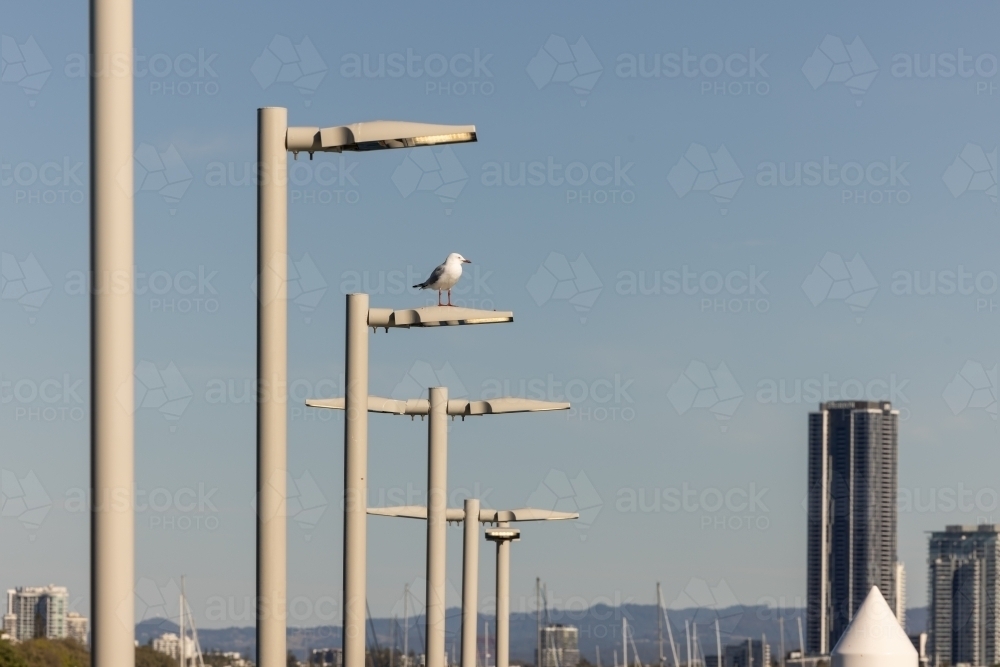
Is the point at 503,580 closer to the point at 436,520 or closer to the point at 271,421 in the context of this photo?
the point at 436,520

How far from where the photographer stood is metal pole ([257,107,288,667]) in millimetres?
12180

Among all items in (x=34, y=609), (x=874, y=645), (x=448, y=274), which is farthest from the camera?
(x=34, y=609)

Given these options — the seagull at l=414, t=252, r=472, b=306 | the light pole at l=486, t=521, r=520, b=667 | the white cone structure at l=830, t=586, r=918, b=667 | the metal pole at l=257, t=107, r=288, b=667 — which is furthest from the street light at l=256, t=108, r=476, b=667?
the light pole at l=486, t=521, r=520, b=667

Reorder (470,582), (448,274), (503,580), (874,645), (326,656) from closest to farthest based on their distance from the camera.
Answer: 1. (874,645)
2. (448,274)
3. (470,582)
4. (503,580)
5. (326,656)

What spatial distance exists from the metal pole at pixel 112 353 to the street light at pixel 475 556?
2431cm

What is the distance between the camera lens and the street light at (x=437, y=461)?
2777cm

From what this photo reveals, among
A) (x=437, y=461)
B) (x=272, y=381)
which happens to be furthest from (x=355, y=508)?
(x=437, y=461)

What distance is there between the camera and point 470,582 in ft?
112

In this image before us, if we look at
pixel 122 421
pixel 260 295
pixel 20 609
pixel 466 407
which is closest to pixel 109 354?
pixel 122 421

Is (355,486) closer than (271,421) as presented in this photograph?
No

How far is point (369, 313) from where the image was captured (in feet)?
69.2

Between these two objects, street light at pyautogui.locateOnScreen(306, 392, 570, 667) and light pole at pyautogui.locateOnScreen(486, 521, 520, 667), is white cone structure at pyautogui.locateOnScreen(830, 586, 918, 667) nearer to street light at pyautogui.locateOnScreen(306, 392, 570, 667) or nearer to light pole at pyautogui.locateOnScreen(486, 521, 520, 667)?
street light at pyautogui.locateOnScreen(306, 392, 570, 667)

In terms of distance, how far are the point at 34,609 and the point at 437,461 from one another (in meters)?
160

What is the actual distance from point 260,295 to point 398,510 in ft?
70.7
